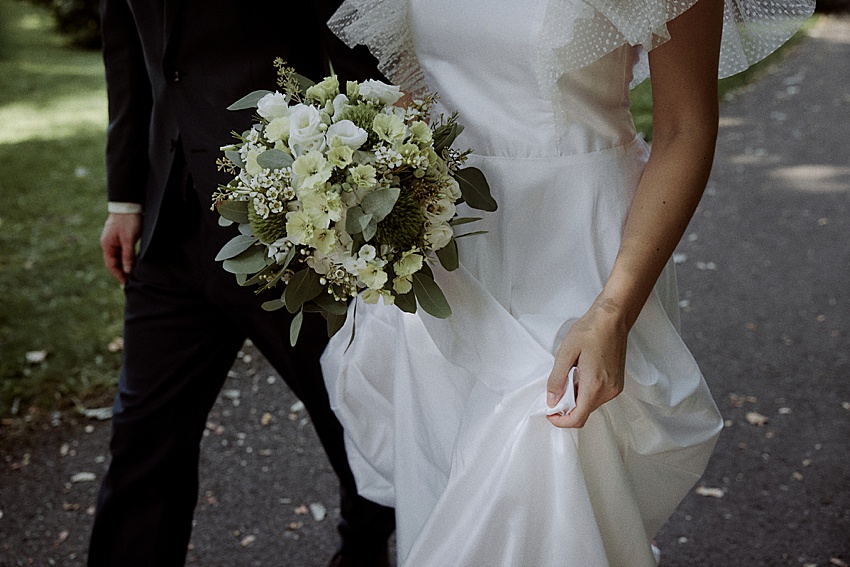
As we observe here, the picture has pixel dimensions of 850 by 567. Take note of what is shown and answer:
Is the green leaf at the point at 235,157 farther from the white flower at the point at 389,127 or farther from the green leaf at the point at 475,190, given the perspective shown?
the green leaf at the point at 475,190

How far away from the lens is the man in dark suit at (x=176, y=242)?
2449 mm

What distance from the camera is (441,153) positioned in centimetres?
179

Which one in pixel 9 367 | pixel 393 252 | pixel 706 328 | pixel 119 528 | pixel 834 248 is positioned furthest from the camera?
pixel 834 248

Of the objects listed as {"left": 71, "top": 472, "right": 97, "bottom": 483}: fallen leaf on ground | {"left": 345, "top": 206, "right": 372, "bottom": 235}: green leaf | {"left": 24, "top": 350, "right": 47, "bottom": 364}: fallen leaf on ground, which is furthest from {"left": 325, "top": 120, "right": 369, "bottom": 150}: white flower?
{"left": 24, "top": 350, "right": 47, "bottom": 364}: fallen leaf on ground

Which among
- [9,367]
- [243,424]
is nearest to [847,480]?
[243,424]

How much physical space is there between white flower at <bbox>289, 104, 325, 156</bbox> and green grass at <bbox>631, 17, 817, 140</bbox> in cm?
614

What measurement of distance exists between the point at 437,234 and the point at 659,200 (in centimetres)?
45

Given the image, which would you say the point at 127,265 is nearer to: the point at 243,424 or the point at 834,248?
the point at 243,424

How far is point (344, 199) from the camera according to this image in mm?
1691

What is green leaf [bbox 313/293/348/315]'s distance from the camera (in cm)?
183

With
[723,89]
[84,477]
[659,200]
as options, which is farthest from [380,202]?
[723,89]

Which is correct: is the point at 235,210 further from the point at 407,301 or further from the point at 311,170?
the point at 407,301

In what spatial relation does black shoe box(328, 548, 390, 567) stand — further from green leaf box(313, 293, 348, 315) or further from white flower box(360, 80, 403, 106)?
white flower box(360, 80, 403, 106)

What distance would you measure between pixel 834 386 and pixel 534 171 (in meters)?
3.02
